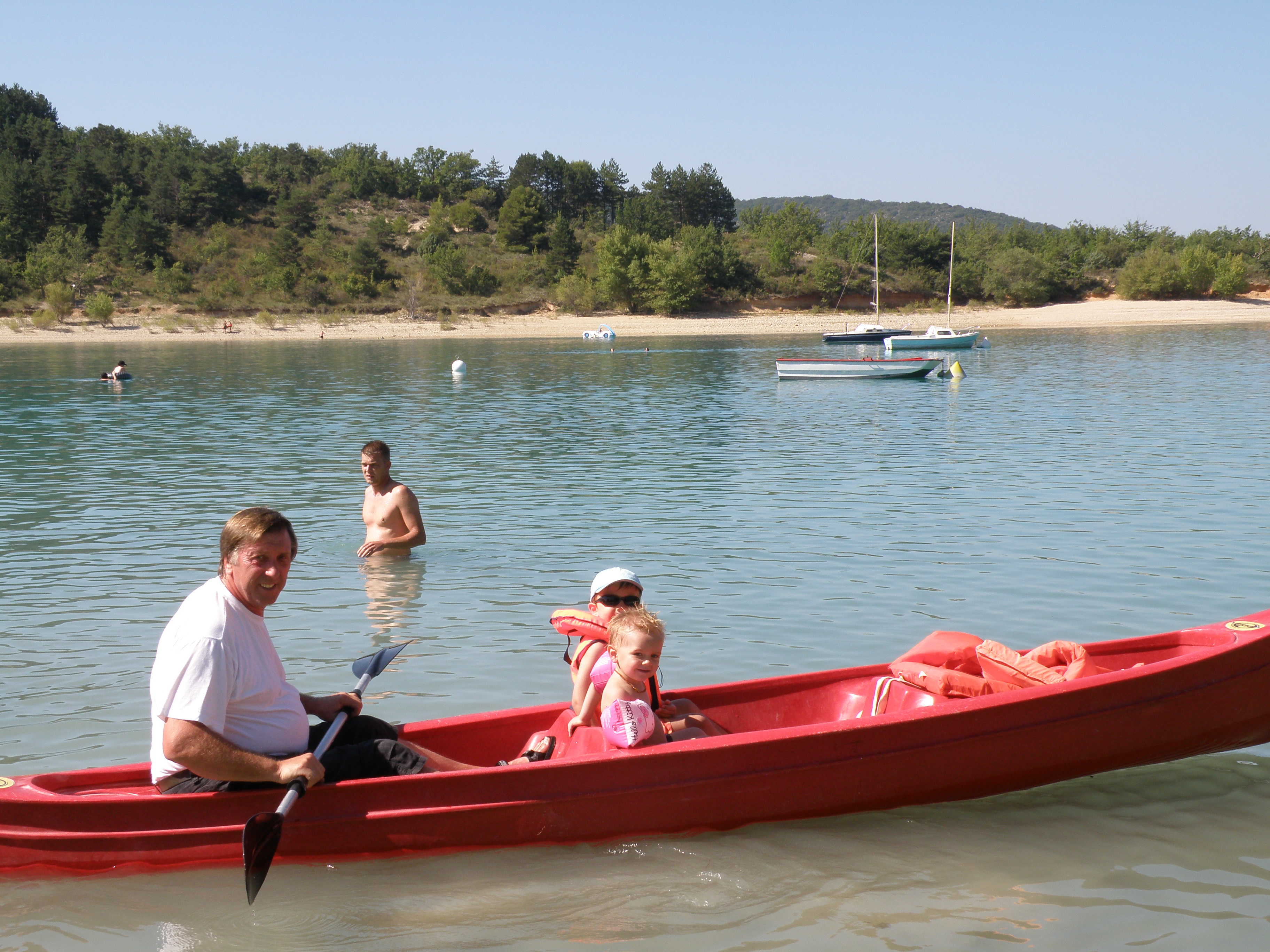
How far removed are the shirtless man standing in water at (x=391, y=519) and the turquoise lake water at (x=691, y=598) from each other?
0.25m

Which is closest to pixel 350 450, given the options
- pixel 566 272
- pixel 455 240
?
pixel 566 272

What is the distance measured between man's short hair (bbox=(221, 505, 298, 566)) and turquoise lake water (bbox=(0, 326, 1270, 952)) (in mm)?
1627

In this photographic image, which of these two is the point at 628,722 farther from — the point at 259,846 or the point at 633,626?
the point at 259,846

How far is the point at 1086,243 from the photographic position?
300 feet

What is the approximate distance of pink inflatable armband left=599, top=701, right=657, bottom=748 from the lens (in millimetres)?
4738

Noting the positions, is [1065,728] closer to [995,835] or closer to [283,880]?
[995,835]

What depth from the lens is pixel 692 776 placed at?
4723 mm

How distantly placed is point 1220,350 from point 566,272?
160 feet

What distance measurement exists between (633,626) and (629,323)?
64.8 meters

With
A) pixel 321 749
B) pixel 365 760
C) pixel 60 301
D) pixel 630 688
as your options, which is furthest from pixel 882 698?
pixel 60 301

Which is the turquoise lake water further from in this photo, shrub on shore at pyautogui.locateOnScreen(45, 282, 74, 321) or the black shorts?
shrub on shore at pyautogui.locateOnScreen(45, 282, 74, 321)

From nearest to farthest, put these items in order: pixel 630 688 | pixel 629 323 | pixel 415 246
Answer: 1. pixel 630 688
2. pixel 629 323
3. pixel 415 246

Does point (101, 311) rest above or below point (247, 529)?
above

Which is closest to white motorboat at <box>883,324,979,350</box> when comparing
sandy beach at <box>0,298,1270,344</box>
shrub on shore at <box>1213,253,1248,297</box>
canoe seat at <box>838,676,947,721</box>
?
sandy beach at <box>0,298,1270,344</box>
